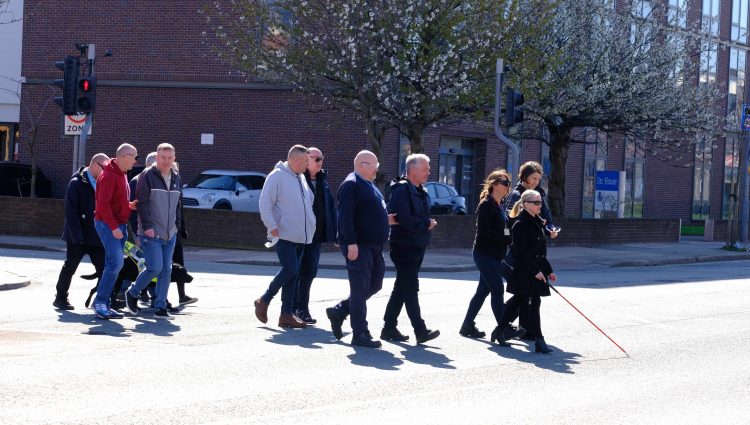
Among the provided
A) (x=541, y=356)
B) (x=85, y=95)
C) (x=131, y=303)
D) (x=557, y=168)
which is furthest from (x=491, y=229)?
(x=557, y=168)

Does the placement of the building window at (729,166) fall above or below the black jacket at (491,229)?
above

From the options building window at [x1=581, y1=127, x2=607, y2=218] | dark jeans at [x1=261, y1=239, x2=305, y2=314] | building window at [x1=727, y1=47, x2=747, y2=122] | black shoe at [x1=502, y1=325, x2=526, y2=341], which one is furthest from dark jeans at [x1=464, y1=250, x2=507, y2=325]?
building window at [x1=727, y1=47, x2=747, y2=122]

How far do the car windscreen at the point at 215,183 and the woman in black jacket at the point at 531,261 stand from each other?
18461 mm

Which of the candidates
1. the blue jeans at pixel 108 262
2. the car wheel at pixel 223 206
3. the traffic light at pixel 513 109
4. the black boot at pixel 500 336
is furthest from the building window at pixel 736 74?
the blue jeans at pixel 108 262

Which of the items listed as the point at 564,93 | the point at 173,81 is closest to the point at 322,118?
the point at 173,81

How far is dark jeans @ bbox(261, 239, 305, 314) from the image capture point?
10938 millimetres

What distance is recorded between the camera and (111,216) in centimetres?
1137

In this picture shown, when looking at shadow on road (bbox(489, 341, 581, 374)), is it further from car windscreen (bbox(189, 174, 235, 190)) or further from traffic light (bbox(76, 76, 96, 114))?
car windscreen (bbox(189, 174, 235, 190))

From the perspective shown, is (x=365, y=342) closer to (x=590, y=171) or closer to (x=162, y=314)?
(x=162, y=314)

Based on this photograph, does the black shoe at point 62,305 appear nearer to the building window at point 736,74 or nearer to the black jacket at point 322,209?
the black jacket at point 322,209

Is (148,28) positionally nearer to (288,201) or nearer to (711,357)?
(288,201)

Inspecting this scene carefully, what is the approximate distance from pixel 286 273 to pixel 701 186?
39797 mm

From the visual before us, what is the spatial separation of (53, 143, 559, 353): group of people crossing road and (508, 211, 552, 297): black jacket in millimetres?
11

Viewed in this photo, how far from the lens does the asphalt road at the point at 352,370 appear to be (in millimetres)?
7234
